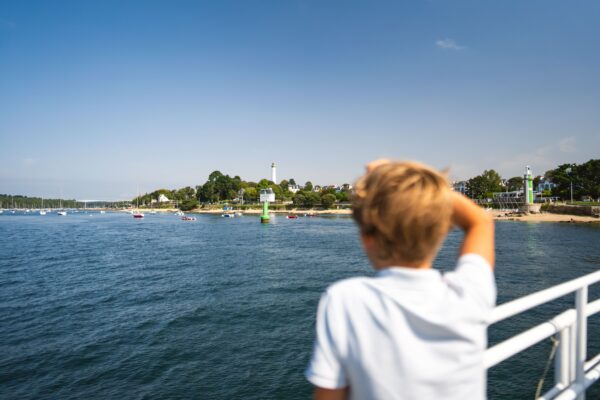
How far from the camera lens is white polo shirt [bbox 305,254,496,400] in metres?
0.99

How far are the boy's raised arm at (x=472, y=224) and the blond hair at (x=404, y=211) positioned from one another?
9.8 inches

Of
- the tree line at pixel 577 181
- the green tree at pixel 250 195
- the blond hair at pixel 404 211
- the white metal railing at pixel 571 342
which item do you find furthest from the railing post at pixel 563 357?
the green tree at pixel 250 195

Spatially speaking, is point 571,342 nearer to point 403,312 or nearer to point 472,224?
point 472,224

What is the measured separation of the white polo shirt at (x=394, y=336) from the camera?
3.24 feet

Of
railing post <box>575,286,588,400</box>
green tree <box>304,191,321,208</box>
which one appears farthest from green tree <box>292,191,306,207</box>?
railing post <box>575,286,588,400</box>

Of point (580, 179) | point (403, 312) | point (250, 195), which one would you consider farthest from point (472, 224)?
point (250, 195)

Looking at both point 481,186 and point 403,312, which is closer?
point 403,312

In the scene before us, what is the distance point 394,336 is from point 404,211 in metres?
0.36

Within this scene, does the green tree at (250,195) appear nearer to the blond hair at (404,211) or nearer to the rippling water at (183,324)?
the rippling water at (183,324)

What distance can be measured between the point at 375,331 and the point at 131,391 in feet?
37.8

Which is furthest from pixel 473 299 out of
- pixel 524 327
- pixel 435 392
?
pixel 524 327

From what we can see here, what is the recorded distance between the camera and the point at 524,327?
14.0 m

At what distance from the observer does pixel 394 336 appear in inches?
39.0

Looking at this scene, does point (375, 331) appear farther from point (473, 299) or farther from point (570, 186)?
point (570, 186)
